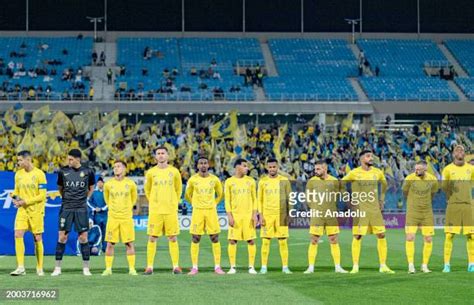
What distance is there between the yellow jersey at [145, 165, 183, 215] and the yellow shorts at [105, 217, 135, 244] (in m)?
0.60

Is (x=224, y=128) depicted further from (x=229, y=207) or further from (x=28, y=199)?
(x=28, y=199)

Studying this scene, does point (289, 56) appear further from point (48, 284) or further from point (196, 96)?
point (48, 284)

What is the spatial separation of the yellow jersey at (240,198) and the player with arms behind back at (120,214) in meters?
1.87

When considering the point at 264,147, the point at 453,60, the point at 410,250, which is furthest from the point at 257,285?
the point at 453,60

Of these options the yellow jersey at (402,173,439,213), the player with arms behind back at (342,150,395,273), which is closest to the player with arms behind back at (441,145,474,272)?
the yellow jersey at (402,173,439,213)

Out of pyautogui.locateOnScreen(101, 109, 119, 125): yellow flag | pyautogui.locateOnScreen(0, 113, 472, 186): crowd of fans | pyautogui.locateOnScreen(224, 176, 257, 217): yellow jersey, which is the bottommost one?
pyautogui.locateOnScreen(224, 176, 257, 217): yellow jersey

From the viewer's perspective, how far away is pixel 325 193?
18.9m

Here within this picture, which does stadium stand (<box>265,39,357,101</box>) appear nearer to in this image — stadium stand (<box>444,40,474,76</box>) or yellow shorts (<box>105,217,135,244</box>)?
stadium stand (<box>444,40,474,76</box>)

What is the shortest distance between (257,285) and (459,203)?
5.00 meters

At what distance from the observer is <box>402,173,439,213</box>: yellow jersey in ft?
61.3

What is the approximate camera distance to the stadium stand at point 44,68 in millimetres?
56156

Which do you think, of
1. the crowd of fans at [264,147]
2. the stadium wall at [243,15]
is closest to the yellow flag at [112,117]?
the crowd of fans at [264,147]

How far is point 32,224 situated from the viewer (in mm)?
17906

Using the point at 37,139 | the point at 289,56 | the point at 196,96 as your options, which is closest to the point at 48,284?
the point at 37,139
